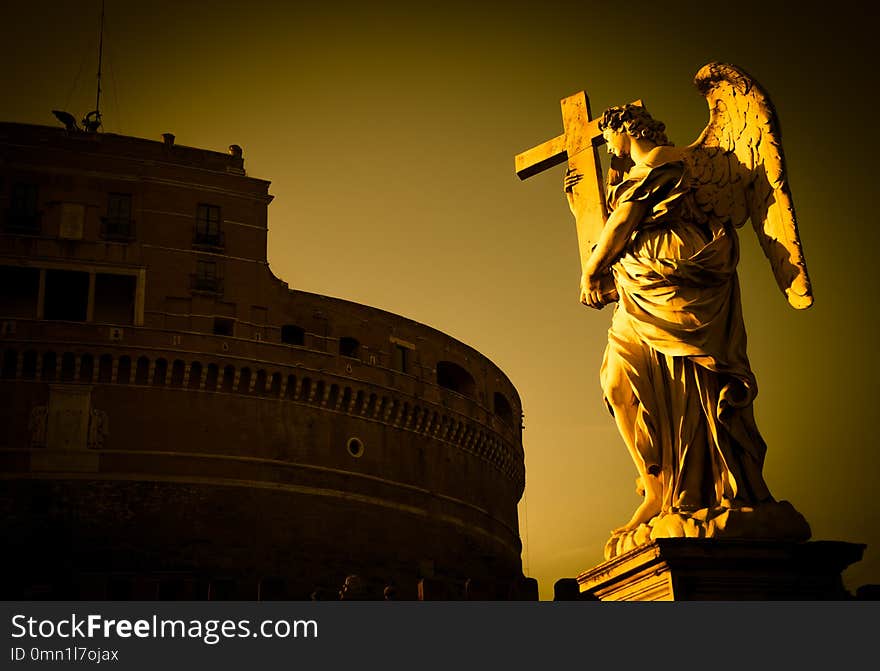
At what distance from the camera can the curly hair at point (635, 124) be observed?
4758mm

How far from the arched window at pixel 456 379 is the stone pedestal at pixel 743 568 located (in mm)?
33317

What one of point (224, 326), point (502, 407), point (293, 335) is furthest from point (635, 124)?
point (502, 407)

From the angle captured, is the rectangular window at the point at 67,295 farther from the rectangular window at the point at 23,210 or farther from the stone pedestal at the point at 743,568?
the stone pedestal at the point at 743,568

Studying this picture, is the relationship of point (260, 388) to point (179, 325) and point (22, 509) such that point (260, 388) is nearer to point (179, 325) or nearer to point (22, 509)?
point (179, 325)

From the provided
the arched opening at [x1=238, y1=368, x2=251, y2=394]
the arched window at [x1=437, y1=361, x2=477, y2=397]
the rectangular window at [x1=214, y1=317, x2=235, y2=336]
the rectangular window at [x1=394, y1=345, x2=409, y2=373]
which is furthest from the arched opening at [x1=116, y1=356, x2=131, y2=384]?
the arched window at [x1=437, y1=361, x2=477, y2=397]

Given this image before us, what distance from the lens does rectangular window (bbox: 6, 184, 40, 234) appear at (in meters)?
30.5

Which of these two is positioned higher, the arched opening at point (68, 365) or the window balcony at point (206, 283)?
the window balcony at point (206, 283)

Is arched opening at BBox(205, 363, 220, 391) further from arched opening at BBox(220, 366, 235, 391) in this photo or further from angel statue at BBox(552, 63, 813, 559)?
angel statue at BBox(552, 63, 813, 559)

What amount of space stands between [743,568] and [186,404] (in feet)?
89.8

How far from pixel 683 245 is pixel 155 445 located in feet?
87.6

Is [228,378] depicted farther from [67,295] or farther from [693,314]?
[693,314]

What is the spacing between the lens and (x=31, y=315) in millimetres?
29781

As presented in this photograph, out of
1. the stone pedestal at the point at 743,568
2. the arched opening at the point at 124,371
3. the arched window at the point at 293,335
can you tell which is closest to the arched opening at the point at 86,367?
the arched opening at the point at 124,371

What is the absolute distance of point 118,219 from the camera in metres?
31.3
